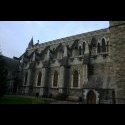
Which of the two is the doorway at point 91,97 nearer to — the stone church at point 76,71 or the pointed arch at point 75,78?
the stone church at point 76,71

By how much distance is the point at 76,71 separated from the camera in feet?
91.0

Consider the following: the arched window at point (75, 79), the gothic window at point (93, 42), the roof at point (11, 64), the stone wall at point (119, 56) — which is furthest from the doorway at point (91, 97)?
the roof at point (11, 64)

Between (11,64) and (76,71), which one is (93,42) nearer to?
(76,71)

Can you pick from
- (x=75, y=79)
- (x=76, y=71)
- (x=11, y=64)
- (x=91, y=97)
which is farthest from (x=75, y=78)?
(x=11, y=64)

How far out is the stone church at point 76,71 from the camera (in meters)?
20.2

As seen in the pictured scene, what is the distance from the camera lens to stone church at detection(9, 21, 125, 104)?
20.2m

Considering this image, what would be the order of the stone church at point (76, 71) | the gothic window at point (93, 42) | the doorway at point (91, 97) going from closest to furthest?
the doorway at point (91, 97), the stone church at point (76, 71), the gothic window at point (93, 42)

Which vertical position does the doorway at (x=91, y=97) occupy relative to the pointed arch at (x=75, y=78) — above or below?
below

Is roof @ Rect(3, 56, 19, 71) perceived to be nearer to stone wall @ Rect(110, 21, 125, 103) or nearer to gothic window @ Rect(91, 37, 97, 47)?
gothic window @ Rect(91, 37, 97, 47)
